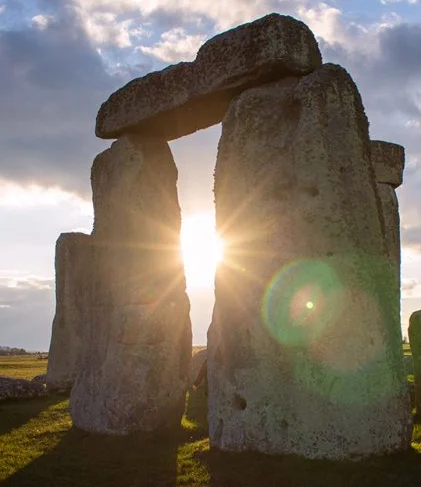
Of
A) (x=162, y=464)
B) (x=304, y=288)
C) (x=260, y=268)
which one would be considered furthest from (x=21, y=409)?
(x=304, y=288)

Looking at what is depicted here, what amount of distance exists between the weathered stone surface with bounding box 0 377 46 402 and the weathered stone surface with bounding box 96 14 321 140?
705cm

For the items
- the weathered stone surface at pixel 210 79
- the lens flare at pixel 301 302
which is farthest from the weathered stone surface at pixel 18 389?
the lens flare at pixel 301 302

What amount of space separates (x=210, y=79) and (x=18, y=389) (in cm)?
967

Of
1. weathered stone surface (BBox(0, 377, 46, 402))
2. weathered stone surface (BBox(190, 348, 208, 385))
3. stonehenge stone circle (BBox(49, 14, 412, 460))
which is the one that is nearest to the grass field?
stonehenge stone circle (BBox(49, 14, 412, 460))

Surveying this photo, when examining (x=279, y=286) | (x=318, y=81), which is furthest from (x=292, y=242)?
(x=318, y=81)

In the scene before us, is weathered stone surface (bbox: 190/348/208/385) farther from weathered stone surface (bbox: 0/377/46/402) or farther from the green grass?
the green grass

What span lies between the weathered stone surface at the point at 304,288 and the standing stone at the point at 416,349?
3301 millimetres

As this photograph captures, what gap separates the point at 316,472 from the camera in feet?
24.9

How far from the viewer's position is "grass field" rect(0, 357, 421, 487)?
748 cm

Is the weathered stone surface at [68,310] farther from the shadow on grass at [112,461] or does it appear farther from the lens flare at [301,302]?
the lens flare at [301,302]

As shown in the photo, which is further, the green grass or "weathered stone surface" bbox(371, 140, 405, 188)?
the green grass

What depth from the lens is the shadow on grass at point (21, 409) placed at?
41.0 feet

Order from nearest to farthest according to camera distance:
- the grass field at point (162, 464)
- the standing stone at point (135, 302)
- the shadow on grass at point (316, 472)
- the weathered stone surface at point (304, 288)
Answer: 1. the shadow on grass at point (316, 472)
2. the grass field at point (162, 464)
3. the weathered stone surface at point (304, 288)
4. the standing stone at point (135, 302)

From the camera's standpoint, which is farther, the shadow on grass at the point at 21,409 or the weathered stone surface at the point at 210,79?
the shadow on grass at the point at 21,409
